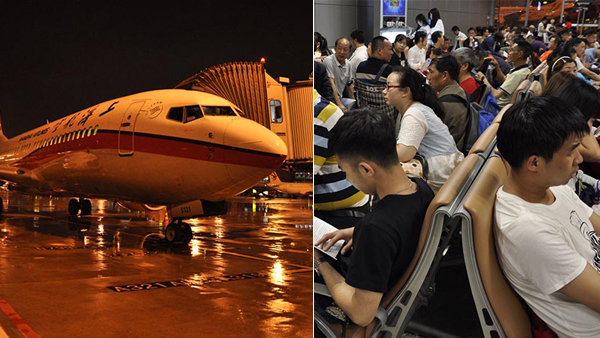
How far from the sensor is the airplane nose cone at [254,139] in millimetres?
6047

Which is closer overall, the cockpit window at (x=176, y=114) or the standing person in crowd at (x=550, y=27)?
the cockpit window at (x=176, y=114)

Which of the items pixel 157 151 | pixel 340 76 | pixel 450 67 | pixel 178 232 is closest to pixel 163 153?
pixel 157 151

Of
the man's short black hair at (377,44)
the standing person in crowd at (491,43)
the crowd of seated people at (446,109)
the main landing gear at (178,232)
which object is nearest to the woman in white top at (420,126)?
the crowd of seated people at (446,109)

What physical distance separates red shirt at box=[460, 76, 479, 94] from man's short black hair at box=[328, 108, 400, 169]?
8.79 ft

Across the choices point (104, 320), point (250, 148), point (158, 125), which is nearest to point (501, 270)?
point (104, 320)

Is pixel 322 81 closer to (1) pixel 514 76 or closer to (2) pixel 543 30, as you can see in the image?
(1) pixel 514 76

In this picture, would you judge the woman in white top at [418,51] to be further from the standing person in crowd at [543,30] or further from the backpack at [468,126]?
the standing person in crowd at [543,30]

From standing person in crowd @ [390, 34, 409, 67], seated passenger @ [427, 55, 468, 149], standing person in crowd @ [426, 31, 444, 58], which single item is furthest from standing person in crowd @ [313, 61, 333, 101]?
standing person in crowd @ [426, 31, 444, 58]

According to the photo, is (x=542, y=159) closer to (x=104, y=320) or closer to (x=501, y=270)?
(x=501, y=270)

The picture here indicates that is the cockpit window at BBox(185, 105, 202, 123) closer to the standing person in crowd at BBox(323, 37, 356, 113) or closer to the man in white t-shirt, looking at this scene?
the standing person in crowd at BBox(323, 37, 356, 113)

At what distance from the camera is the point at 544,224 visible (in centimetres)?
120

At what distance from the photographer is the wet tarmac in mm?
3713

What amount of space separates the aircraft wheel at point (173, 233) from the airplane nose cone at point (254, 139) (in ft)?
5.37

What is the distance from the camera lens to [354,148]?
1.41 m
